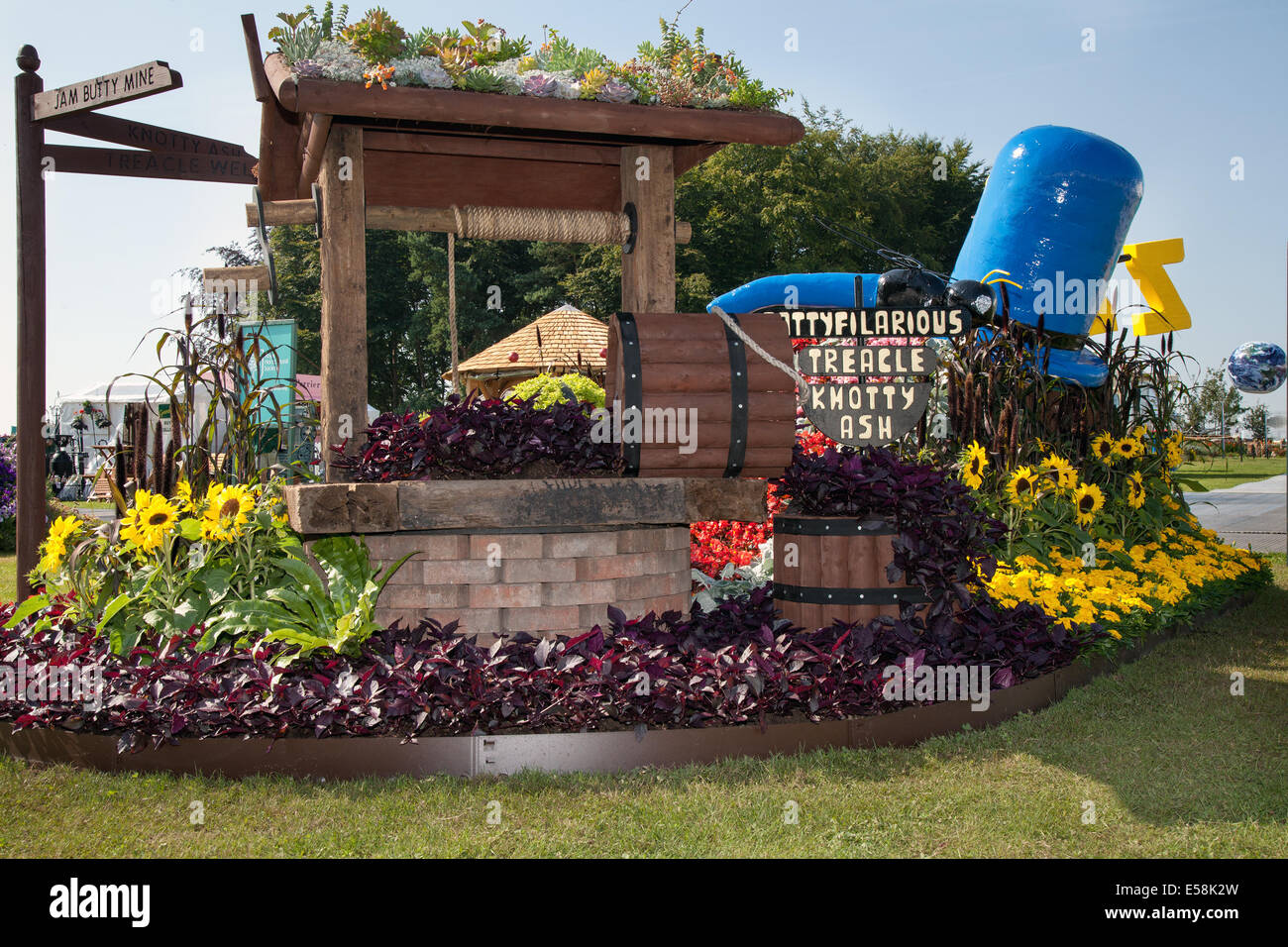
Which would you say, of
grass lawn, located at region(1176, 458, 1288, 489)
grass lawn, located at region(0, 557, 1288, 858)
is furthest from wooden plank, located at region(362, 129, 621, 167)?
grass lawn, located at region(1176, 458, 1288, 489)

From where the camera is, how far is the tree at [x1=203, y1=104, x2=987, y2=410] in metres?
31.7

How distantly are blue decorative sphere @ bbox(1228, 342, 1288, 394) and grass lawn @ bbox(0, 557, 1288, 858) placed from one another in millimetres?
22800

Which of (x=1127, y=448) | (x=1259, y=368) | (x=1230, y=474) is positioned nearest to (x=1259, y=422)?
(x=1230, y=474)

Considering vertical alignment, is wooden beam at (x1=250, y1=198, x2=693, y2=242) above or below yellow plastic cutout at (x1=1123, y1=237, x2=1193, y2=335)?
below

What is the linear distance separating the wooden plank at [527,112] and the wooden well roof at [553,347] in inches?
356

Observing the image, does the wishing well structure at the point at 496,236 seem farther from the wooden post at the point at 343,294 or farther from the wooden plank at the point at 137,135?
the wooden plank at the point at 137,135

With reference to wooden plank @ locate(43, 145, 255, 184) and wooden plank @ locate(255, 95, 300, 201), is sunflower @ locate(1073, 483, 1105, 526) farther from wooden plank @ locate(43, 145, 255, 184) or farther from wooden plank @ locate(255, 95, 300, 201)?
wooden plank @ locate(43, 145, 255, 184)

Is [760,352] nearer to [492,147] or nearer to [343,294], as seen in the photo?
[343,294]

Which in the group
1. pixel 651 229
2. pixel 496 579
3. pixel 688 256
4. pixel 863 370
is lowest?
pixel 496 579

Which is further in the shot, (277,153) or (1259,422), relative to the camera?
(1259,422)

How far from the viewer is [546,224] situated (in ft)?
18.9

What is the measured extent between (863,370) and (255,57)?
11.3 ft

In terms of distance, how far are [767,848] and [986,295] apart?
6.40 m

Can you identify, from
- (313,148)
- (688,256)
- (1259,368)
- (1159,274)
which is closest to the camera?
(313,148)
